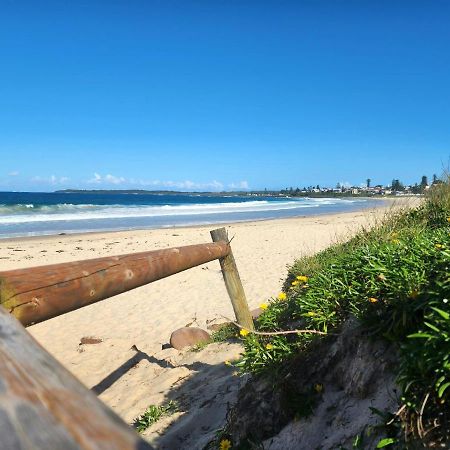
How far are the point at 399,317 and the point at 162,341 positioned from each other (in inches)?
182

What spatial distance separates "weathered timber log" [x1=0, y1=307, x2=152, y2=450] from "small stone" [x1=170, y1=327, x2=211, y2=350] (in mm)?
4911

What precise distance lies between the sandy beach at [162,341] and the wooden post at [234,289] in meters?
0.33

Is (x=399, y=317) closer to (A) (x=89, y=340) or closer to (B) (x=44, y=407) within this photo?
(B) (x=44, y=407)

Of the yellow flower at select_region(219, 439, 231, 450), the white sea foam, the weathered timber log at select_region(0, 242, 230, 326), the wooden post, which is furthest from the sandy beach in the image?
the white sea foam

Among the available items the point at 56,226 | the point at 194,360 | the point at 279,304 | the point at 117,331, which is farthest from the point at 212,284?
the point at 56,226

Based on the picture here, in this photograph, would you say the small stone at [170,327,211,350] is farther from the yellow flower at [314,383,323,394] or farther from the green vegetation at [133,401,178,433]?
the yellow flower at [314,383,323,394]

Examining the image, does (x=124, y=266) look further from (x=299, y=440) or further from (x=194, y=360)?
(x=194, y=360)

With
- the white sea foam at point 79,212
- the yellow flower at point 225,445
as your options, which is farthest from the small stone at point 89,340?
the white sea foam at point 79,212

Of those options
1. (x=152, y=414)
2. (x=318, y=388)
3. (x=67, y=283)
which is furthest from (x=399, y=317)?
(x=152, y=414)

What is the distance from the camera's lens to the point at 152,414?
11.4 ft

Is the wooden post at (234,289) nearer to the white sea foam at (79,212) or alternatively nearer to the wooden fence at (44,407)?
the wooden fence at (44,407)

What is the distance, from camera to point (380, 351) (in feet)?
7.20

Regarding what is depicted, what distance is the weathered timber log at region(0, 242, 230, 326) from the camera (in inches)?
70.5

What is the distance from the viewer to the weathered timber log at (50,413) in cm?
47
